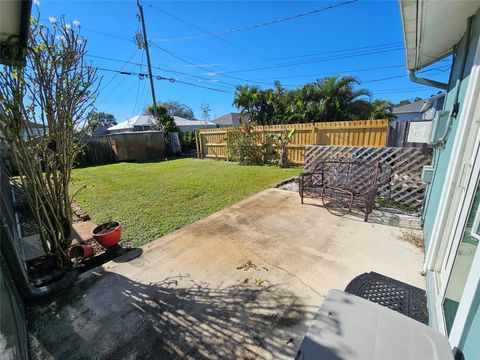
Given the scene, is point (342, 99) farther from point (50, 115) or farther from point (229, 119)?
point (229, 119)

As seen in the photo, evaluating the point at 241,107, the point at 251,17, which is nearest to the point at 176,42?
the point at 241,107

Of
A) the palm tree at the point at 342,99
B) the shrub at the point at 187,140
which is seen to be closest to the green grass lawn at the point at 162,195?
the shrub at the point at 187,140

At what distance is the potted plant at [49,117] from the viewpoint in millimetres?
2012

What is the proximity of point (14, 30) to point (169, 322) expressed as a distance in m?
2.87

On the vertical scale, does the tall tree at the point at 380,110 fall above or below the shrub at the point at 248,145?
above

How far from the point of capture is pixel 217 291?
2320 millimetres

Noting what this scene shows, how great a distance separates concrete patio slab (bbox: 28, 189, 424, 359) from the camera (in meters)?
1.76

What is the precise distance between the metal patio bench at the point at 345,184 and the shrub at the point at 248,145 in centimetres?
481

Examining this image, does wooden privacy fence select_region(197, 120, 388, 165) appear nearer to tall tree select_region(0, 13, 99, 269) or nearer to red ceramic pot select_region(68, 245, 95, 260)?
tall tree select_region(0, 13, 99, 269)

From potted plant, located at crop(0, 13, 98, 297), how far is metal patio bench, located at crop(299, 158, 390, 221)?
4153 mm

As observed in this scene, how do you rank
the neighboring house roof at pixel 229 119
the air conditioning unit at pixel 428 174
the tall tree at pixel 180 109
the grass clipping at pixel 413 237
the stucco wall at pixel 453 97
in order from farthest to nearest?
the tall tree at pixel 180 109, the neighboring house roof at pixel 229 119, the air conditioning unit at pixel 428 174, the grass clipping at pixel 413 237, the stucco wall at pixel 453 97

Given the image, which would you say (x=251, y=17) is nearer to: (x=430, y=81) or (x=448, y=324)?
(x=430, y=81)

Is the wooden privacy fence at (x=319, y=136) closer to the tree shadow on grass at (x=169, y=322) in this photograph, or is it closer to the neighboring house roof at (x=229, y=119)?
the tree shadow on grass at (x=169, y=322)

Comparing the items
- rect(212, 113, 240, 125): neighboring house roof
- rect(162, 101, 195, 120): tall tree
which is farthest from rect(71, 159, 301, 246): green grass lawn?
rect(162, 101, 195, 120): tall tree
